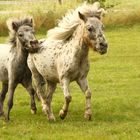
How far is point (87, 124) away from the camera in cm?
1234

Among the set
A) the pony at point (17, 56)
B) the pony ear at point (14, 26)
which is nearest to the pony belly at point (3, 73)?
the pony at point (17, 56)

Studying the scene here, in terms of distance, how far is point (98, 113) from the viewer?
13742 mm

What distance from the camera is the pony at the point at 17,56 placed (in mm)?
13266

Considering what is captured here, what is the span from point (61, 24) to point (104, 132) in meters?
3.10

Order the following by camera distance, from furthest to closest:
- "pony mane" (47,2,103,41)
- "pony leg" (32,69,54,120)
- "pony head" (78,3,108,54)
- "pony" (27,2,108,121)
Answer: "pony leg" (32,69,54,120), "pony mane" (47,2,103,41), "pony" (27,2,108,121), "pony head" (78,3,108,54)

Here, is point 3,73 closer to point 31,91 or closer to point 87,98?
point 31,91

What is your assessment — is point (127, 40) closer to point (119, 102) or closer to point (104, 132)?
point (119, 102)

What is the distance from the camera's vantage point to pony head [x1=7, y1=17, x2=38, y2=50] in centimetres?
1315

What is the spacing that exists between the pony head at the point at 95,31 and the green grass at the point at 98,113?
1552 millimetres

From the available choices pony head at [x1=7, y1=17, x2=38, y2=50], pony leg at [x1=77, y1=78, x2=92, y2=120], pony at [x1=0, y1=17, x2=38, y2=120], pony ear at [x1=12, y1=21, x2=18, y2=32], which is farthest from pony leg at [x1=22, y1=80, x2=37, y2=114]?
pony leg at [x1=77, y1=78, x2=92, y2=120]

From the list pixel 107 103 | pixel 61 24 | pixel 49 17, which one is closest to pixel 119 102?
pixel 107 103

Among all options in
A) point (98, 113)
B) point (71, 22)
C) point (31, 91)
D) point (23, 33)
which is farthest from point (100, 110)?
point (23, 33)

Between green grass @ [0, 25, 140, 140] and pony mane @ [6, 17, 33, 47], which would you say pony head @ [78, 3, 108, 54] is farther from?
green grass @ [0, 25, 140, 140]

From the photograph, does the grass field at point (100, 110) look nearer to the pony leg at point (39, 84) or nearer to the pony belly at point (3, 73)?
the pony leg at point (39, 84)
